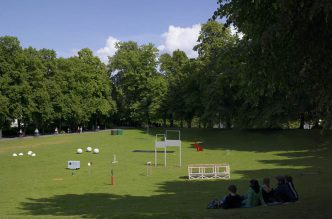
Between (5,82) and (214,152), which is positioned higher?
(5,82)

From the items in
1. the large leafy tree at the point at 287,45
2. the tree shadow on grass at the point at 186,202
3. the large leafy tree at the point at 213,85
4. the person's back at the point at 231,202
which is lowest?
the tree shadow on grass at the point at 186,202

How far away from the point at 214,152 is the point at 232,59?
3475cm

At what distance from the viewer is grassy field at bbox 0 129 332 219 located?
16109 millimetres

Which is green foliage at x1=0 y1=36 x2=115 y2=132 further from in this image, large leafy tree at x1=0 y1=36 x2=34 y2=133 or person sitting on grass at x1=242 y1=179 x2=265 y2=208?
person sitting on grass at x1=242 y1=179 x2=265 y2=208

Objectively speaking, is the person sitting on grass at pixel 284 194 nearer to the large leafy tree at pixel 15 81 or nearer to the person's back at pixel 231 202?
the person's back at pixel 231 202

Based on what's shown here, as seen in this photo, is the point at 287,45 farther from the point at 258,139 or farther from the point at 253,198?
the point at 258,139

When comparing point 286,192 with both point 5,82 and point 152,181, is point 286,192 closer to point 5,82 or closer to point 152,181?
point 152,181

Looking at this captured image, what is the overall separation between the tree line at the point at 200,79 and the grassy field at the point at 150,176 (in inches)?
129

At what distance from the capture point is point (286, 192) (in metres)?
15.8

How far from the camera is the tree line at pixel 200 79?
11711 mm

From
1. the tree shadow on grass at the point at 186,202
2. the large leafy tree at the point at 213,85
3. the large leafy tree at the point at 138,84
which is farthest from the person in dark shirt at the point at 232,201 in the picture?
the large leafy tree at the point at 138,84

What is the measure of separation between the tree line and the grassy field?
10.7ft

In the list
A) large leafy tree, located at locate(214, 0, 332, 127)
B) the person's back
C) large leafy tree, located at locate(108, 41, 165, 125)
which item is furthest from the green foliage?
large leafy tree, located at locate(214, 0, 332, 127)

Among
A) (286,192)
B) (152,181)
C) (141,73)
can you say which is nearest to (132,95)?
(141,73)
